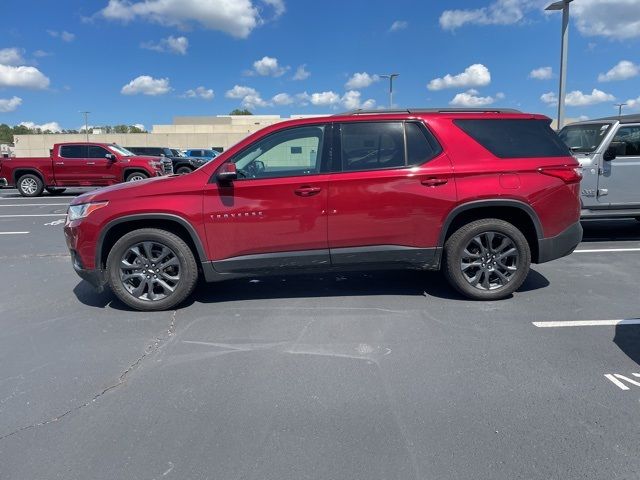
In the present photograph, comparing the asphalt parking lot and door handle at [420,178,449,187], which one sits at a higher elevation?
door handle at [420,178,449,187]

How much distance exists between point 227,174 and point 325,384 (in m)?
2.13

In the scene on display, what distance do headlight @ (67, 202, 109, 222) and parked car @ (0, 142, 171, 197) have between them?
12.5m

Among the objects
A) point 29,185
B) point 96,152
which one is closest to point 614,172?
point 96,152

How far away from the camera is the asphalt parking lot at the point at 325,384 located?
2531 mm

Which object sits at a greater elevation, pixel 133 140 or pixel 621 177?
pixel 133 140

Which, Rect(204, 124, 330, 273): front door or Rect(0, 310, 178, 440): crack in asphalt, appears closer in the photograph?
Rect(0, 310, 178, 440): crack in asphalt

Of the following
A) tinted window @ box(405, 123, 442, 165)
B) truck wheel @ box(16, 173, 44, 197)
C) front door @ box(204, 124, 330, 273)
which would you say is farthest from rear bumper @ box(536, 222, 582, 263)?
truck wheel @ box(16, 173, 44, 197)

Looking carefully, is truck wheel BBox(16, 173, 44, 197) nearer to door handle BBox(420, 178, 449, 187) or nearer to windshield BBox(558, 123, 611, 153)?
door handle BBox(420, 178, 449, 187)

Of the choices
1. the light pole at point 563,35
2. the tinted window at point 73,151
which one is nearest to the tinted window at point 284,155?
the light pole at point 563,35

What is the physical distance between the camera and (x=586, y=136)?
8055 mm

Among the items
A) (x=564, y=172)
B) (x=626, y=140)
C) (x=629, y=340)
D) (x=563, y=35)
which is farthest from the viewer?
(x=563, y=35)

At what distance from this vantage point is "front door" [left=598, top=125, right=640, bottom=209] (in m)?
7.52

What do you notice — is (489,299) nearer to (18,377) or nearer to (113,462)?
(113,462)

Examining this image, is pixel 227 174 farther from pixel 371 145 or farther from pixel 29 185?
pixel 29 185
